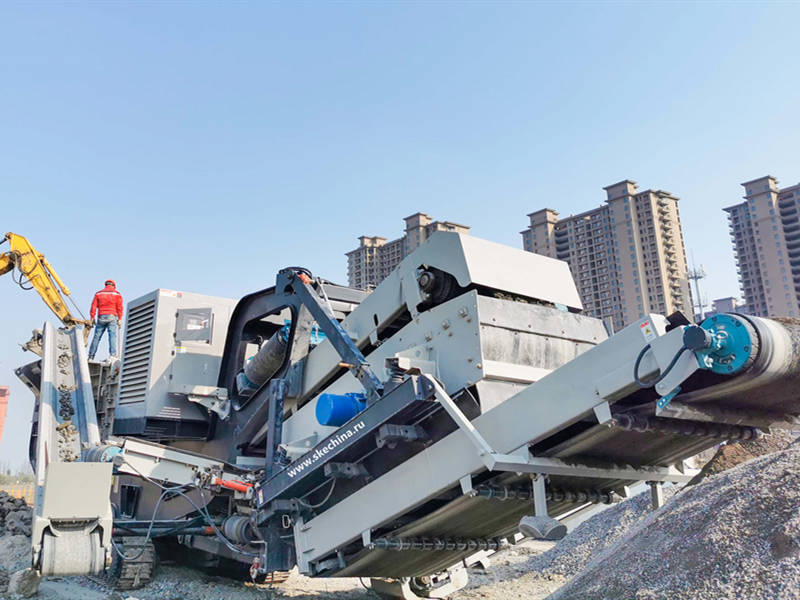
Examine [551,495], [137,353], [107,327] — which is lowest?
[551,495]

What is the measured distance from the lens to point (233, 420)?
→ 729 centimetres

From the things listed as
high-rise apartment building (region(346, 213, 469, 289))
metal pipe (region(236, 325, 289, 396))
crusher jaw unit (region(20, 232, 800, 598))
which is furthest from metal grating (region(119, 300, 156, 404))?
high-rise apartment building (region(346, 213, 469, 289))

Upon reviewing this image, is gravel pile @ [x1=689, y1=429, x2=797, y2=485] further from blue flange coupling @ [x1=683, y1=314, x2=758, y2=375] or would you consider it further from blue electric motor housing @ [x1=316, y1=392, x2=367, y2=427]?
blue flange coupling @ [x1=683, y1=314, x2=758, y2=375]

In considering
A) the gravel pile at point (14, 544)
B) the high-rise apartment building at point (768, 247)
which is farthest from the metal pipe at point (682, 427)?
the high-rise apartment building at point (768, 247)

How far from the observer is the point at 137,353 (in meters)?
8.05

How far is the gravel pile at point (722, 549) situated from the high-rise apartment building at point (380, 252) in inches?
1199

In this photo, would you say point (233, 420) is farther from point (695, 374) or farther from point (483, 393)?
point (695, 374)

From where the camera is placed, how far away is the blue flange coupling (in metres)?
3.53

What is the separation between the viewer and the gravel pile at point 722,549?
3.91 metres

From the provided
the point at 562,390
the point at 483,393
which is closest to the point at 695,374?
the point at 562,390

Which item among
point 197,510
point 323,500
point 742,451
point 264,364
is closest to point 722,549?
point 323,500

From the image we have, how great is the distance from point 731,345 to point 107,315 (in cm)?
856

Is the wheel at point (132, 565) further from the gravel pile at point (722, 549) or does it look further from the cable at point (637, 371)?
the cable at point (637, 371)

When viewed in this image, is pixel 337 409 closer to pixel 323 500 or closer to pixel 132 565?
pixel 323 500
